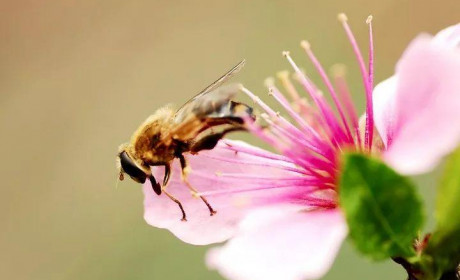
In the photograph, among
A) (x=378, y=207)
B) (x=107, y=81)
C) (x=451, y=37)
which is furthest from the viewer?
(x=107, y=81)

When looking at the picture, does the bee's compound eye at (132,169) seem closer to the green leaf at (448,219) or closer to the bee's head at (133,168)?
the bee's head at (133,168)

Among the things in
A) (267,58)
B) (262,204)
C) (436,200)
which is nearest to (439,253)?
(436,200)

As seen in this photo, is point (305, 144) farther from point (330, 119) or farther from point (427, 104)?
point (427, 104)

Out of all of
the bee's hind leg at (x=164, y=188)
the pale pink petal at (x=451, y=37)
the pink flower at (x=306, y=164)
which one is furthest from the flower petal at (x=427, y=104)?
the bee's hind leg at (x=164, y=188)

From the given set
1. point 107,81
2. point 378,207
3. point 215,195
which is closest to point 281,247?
point 378,207

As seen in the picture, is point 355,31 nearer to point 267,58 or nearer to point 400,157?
point 267,58

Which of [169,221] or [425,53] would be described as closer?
[425,53]
